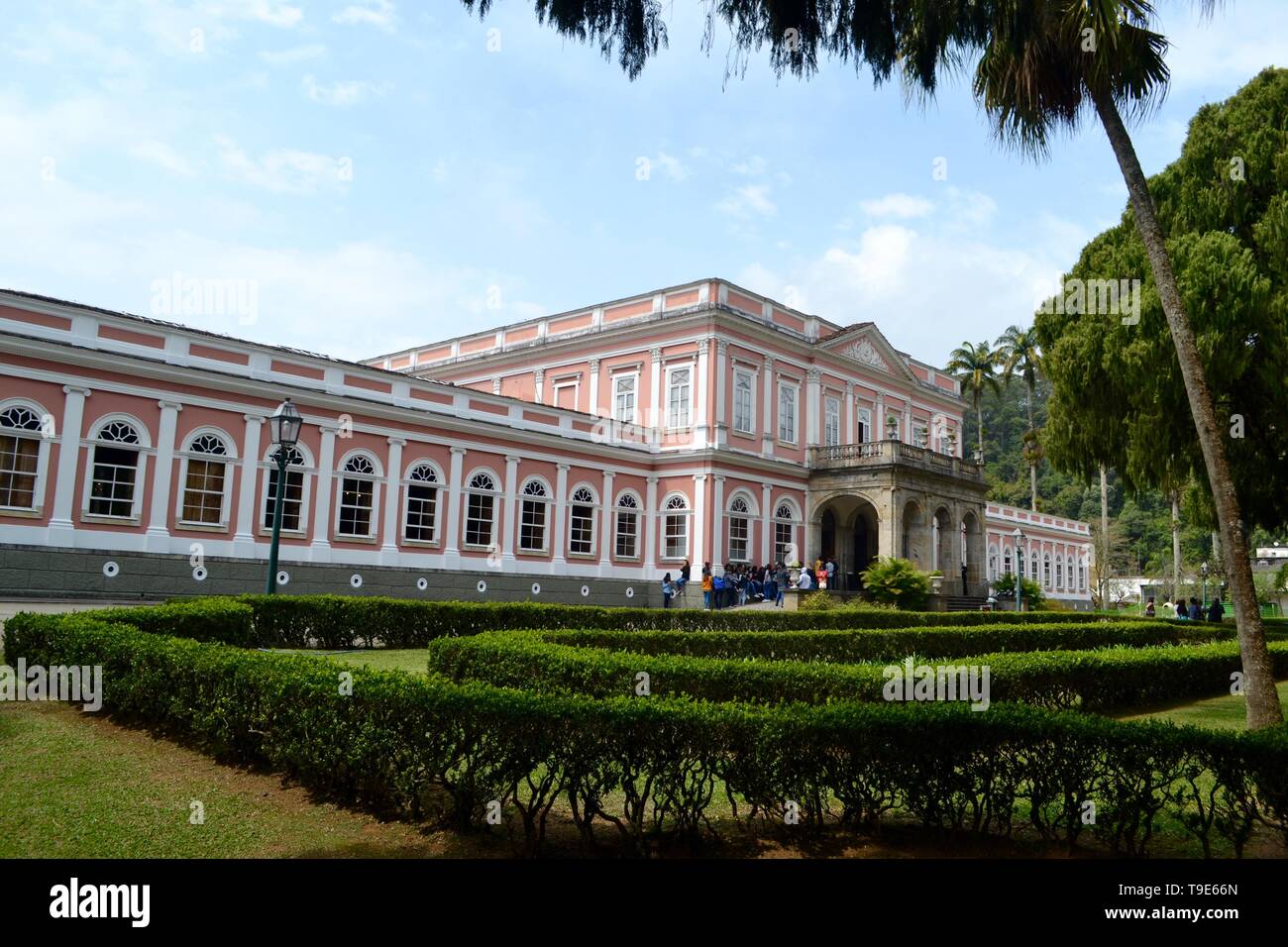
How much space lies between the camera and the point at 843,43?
6.08 m

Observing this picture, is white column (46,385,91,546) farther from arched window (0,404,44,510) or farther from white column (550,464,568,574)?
white column (550,464,568,574)

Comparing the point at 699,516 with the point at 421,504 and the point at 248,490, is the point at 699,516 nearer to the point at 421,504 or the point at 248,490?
the point at 421,504

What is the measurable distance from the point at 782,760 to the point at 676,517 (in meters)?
24.2

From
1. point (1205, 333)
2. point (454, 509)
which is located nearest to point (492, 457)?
point (454, 509)

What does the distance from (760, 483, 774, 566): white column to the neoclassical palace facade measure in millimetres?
107

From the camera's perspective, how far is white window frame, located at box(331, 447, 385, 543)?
842 inches

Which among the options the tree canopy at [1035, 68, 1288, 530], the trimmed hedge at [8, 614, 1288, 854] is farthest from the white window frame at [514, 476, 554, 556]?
the trimmed hedge at [8, 614, 1288, 854]

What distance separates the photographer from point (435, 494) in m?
23.6

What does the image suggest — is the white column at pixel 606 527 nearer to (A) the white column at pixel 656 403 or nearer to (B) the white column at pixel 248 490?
(A) the white column at pixel 656 403

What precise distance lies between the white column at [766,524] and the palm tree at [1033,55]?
21.6 m

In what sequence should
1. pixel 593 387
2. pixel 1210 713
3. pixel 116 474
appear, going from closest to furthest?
pixel 1210 713, pixel 116 474, pixel 593 387
